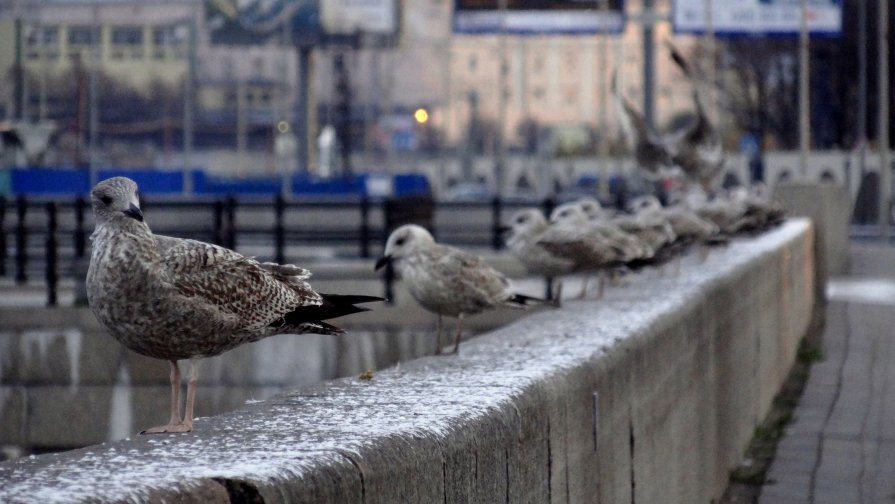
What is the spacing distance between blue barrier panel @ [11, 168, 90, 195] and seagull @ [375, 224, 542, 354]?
4266 centimetres

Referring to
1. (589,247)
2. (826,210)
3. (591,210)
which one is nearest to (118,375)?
(591,210)

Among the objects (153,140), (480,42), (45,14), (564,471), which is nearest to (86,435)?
(564,471)

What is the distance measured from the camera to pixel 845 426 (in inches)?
502

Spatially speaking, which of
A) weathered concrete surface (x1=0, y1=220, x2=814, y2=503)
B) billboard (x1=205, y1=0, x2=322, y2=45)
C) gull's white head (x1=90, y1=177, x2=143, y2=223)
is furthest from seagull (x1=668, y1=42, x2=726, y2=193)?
billboard (x1=205, y1=0, x2=322, y2=45)

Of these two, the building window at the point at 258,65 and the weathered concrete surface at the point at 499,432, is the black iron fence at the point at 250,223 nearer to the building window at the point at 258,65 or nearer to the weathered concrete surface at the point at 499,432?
the weathered concrete surface at the point at 499,432

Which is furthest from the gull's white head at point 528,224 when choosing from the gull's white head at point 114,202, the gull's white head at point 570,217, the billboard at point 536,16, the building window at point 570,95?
the building window at point 570,95

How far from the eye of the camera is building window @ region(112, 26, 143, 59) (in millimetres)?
61656

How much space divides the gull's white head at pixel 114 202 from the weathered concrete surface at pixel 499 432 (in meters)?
0.61

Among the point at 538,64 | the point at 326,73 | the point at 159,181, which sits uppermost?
the point at 538,64

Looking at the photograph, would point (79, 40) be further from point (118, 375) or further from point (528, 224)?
point (528, 224)

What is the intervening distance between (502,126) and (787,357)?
39.0m

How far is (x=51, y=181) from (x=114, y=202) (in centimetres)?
4788

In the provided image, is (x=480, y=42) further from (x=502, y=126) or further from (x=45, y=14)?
(x=502, y=126)

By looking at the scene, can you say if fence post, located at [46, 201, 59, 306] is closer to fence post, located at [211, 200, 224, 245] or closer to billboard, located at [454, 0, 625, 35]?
fence post, located at [211, 200, 224, 245]
